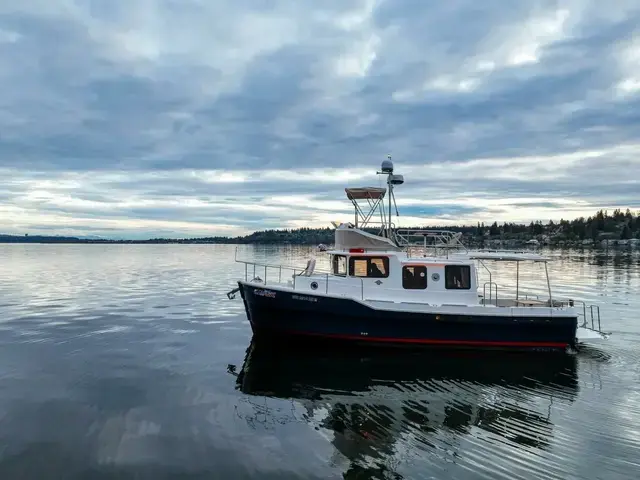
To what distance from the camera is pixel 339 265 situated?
51.2ft

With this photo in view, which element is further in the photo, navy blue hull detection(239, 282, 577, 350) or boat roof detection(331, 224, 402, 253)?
boat roof detection(331, 224, 402, 253)

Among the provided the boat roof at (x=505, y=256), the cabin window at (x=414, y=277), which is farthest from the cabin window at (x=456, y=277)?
the cabin window at (x=414, y=277)

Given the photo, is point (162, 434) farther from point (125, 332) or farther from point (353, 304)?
point (125, 332)

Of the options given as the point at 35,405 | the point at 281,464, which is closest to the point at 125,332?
the point at 35,405

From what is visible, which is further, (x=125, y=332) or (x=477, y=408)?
(x=125, y=332)

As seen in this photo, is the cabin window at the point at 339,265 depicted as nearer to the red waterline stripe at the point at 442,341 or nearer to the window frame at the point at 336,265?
the window frame at the point at 336,265

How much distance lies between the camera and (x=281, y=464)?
758cm

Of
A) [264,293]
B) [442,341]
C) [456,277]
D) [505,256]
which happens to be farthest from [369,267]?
[505,256]

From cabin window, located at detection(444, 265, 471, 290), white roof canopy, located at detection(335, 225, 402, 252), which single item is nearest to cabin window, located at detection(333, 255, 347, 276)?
white roof canopy, located at detection(335, 225, 402, 252)

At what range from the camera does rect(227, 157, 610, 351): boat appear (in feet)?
46.0

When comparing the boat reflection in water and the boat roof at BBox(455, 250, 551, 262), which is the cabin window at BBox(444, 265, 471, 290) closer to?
the boat roof at BBox(455, 250, 551, 262)

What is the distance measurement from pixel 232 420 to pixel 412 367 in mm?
5893

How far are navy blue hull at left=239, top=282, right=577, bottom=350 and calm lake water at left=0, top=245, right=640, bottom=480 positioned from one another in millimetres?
539

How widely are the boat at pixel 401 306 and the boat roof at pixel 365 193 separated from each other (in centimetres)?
139
